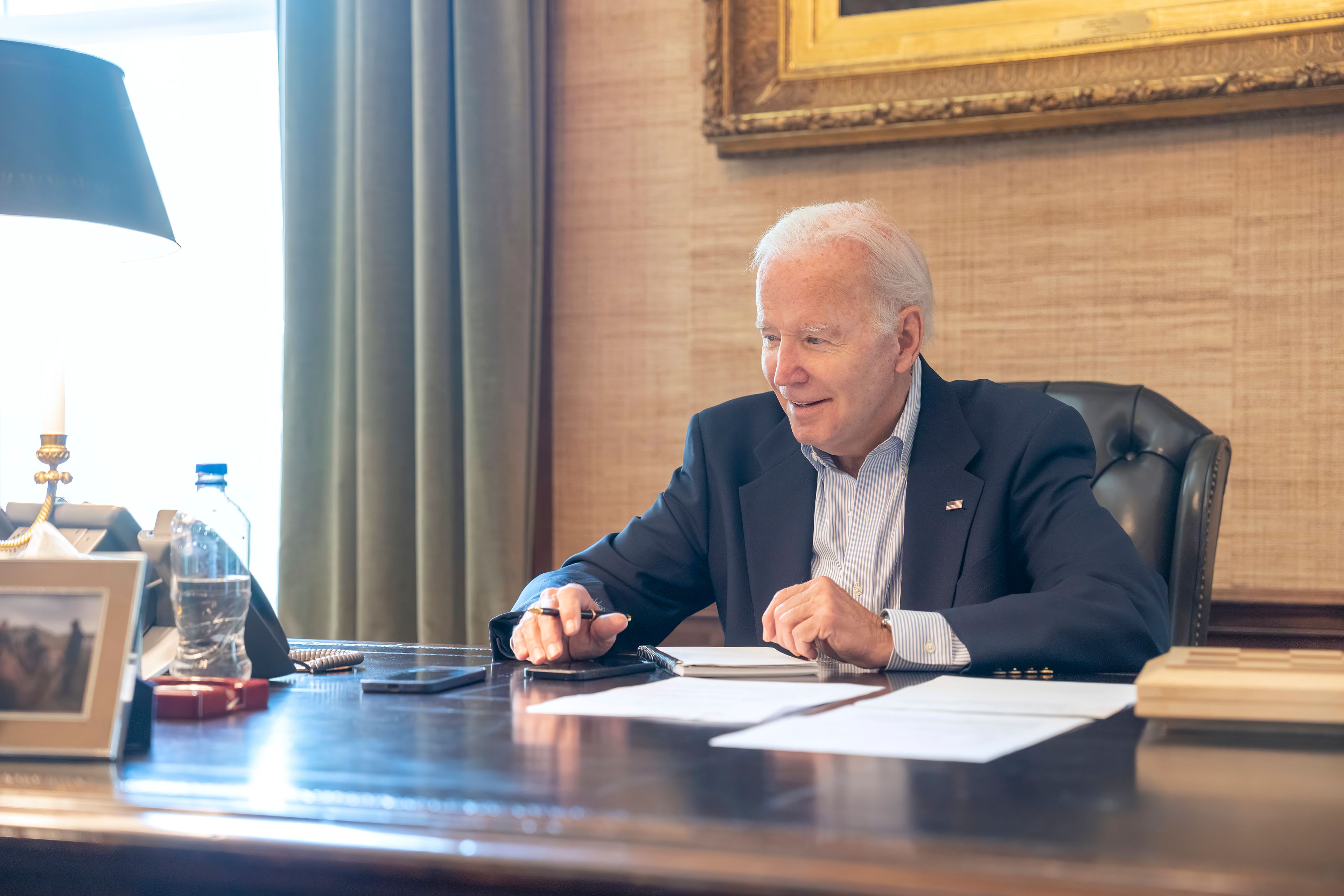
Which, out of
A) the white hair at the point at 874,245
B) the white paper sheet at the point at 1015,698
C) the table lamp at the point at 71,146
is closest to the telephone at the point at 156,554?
the table lamp at the point at 71,146

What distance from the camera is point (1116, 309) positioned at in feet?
8.46

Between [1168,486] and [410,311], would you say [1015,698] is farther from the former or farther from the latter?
[410,311]

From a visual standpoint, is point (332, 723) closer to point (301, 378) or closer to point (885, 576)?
point (885, 576)

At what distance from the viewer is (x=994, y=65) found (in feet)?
8.37

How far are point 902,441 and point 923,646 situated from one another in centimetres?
61

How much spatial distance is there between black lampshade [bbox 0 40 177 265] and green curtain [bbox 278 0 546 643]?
97 centimetres

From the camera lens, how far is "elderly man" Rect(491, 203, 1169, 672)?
1.83 metres

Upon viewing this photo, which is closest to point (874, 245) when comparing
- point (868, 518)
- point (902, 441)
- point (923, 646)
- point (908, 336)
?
point (908, 336)

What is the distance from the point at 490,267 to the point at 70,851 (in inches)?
86.0

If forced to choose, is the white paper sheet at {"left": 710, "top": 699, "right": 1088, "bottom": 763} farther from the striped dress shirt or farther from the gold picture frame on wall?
the gold picture frame on wall

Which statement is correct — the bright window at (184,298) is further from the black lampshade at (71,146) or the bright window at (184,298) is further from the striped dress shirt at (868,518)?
the striped dress shirt at (868,518)

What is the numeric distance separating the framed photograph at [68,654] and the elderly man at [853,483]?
0.73 m

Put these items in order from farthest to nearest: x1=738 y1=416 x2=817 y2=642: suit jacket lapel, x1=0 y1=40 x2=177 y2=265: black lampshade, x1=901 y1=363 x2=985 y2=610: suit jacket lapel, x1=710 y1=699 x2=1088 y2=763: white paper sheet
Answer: x1=738 y1=416 x2=817 y2=642: suit jacket lapel
x1=901 y1=363 x2=985 y2=610: suit jacket lapel
x1=0 y1=40 x2=177 y2=265: black lampshade
x1=710 y1=699 x2=1088 y2=763: white paper sheet

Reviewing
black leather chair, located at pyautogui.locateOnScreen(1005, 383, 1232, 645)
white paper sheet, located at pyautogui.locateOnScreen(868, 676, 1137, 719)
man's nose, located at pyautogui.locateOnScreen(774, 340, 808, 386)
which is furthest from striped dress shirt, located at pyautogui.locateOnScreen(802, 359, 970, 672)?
white paper sheet, located at pyautogui.locateOnScreen(868, 676, 1137, 719)
